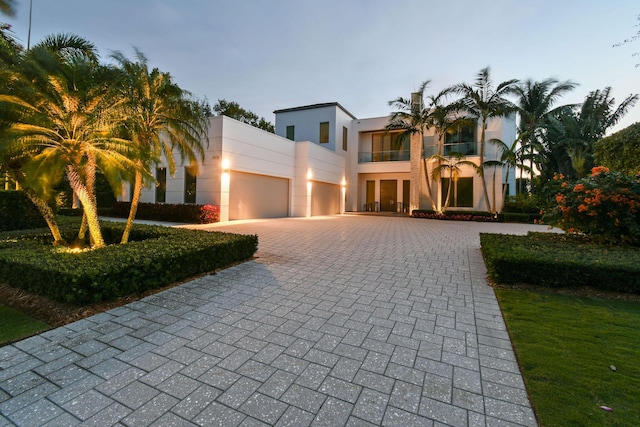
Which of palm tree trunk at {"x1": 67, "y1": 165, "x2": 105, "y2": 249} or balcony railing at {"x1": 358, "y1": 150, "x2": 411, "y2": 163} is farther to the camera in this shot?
balcony railing at {"x1": 358, "y1": 150, "x2": 411, "y2": 163}

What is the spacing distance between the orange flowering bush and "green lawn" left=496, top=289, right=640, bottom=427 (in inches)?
125

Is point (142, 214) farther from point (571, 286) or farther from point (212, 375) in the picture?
point (571, 286)

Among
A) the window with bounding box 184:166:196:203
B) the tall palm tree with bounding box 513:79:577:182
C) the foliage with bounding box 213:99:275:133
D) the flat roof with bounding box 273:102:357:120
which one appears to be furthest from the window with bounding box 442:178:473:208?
the foliage with bounding box 213:99:275:133

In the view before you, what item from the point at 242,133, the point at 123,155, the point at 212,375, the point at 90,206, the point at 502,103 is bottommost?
the point at 212,375

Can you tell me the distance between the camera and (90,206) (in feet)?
19.0

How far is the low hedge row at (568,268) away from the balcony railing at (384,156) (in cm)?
1648

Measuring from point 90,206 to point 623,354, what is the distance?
26.3 feet

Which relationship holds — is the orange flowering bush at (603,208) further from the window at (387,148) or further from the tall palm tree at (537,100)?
the window at (387,148)

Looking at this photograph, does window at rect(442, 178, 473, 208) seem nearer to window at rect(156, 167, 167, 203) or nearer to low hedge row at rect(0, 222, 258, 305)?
window at rect(156, 167, 167, 203)

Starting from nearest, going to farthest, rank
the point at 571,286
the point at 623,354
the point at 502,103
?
the point at 623,354 < the point at 571,286 < the point at 502,103

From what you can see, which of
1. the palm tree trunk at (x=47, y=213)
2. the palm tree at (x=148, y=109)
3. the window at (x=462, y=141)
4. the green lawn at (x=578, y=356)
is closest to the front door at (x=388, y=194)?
the window at (x=462, y=141)

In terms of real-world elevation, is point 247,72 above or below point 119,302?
above

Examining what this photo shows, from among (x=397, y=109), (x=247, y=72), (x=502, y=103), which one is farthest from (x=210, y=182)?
(x=502, y=103)

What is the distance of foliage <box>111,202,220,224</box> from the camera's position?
496 inches
